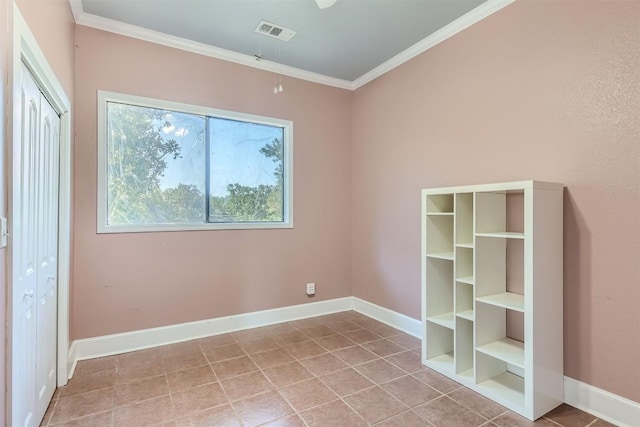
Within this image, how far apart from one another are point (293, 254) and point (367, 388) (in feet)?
5.95

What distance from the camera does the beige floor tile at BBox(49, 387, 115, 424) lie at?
6.54 ft

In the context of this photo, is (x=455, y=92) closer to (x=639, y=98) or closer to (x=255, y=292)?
(x=639, y=98)

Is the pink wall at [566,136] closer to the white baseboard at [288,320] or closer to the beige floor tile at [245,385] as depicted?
the white baseboard at [288,320]

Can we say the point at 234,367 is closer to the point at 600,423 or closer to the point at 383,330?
the point at 383,330

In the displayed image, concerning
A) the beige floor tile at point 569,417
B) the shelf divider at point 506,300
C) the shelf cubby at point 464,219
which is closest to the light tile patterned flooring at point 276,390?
the beige floor tile at point 569,417

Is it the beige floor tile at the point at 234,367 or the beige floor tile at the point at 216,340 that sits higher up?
the beige floor tile at the point at 216,340

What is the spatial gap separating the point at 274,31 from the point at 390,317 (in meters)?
3.19

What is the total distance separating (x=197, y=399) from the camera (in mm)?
2170

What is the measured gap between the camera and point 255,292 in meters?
3.54

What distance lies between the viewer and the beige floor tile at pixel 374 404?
1992mm

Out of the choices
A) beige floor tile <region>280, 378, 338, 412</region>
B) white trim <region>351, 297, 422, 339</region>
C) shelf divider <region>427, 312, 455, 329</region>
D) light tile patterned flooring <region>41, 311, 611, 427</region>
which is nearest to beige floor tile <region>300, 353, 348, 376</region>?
light tile patterned flooring <region>41, 311, 611, 427</region>

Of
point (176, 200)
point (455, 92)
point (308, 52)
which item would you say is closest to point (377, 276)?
point (455, 92)

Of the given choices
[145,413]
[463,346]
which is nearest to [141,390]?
[145,413]

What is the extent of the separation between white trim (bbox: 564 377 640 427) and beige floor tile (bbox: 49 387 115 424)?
3027 millimetres
